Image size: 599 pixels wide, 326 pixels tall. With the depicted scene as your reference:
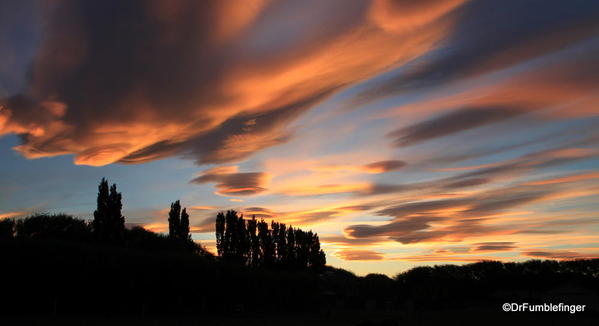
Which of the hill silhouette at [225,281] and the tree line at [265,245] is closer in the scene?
the hill silhouette at [225,281]

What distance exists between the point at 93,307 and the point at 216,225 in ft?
→ 124

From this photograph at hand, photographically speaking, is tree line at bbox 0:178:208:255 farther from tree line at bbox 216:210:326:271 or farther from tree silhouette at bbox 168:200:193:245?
tree line at bbox 216:210:326:271

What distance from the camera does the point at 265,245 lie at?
250 feet

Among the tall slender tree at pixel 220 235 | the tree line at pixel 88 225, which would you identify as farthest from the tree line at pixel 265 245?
the tree line at pixel 88 225

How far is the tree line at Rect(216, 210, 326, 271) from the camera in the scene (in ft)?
234

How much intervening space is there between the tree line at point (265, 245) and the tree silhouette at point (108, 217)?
2211cm

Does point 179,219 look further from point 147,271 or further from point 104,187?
point 147,271

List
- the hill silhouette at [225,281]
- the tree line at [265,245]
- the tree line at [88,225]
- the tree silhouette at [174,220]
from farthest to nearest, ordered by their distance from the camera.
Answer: the tree line at [265,245] < the tree silhouette at [174,220] < the tree line at [88,225] < the hill silhouette at [225,281]

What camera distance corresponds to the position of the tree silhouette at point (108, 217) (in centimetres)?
4994

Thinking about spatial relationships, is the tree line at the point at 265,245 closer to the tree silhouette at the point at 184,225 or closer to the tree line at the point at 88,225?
the tree silhouette at the point at 184,225

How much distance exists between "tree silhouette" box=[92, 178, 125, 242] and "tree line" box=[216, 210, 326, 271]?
22110 mm

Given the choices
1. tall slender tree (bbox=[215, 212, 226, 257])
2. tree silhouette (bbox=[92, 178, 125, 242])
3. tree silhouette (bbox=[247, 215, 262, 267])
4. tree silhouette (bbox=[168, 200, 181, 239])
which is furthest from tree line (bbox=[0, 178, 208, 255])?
tree silhouette (bbox=[247, 215, 262, 267])

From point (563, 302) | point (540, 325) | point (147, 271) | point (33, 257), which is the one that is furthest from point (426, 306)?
point (33, 257)

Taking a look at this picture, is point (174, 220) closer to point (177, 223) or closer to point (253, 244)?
point (177, 223)
